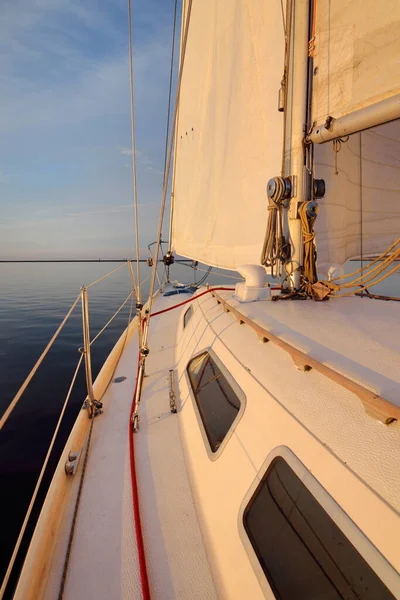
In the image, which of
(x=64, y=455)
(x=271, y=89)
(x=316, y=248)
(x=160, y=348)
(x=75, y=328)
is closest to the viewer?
(x=64, y=455)

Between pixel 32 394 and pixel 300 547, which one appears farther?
pixel 32 394

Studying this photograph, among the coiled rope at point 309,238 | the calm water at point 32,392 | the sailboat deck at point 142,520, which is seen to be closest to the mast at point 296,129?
the coiled rope at point 309,238

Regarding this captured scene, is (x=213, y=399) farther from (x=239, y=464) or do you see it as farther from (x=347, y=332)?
(x=347, y=332)

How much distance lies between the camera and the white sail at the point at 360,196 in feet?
12.8

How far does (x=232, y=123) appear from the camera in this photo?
192 inches

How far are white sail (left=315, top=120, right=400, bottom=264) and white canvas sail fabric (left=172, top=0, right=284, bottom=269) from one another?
0.79 m

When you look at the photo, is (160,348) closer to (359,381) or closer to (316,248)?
(316,248)

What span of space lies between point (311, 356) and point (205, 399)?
1204 millimetres

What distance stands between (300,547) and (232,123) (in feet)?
17.6

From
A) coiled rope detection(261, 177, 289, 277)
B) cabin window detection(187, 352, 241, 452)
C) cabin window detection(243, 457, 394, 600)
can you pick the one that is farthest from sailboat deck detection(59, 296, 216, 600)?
coiled rope detection(261, 177, 289, 277)

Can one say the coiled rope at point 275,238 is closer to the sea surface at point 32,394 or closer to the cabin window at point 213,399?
the sea surface at point 32,394

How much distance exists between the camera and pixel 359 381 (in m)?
1.39

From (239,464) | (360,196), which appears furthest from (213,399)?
(360,196)

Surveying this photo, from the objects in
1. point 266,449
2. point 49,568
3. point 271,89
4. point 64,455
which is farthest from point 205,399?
point 271,89
